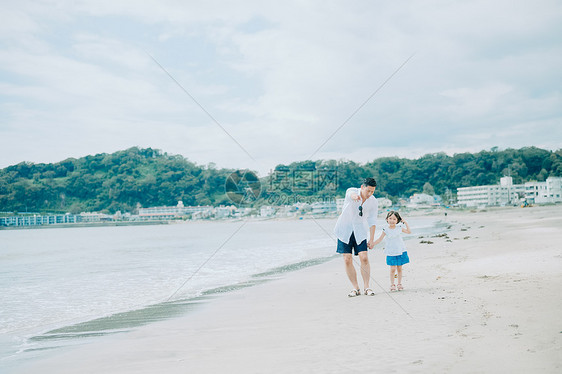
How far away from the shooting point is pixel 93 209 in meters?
118

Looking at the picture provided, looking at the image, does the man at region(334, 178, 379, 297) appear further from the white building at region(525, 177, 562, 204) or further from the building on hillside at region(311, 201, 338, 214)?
the white building at region(525, 177, 562, 204)

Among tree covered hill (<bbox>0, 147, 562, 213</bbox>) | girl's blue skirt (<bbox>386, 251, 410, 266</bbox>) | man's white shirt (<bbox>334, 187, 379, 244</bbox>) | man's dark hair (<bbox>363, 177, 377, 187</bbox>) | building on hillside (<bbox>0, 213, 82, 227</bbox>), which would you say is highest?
tree covered hill (<bbox>0, 147, 562, 213</bbox>)

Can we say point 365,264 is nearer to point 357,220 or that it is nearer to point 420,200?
point 357,220

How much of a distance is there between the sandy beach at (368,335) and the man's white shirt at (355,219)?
0.95 meters

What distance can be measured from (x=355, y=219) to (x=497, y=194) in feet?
399

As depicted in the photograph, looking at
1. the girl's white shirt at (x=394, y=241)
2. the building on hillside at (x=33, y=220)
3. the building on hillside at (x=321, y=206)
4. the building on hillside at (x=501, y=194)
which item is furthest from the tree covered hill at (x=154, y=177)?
the girl's white shirt at (x=394, y=241)

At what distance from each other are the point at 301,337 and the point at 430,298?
218cm

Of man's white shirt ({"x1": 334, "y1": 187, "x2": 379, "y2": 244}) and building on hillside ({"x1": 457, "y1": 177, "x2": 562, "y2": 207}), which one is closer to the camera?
man's white shirt ({"x1": 334, "y1": 187, "x2": 379, "y2": 244})

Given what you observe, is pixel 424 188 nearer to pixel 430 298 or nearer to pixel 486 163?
pixel 486 163

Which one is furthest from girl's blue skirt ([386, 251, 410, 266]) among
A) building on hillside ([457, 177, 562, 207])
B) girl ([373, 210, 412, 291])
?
building on hillside ([457, 177, 562, 207])

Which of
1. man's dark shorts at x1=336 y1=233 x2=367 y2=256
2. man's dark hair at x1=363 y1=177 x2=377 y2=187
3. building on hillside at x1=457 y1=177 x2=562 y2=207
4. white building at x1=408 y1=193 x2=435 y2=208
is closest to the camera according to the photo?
man's dark hair at x1=363 y1=177 x2=377 y2=187

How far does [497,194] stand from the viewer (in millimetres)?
114000

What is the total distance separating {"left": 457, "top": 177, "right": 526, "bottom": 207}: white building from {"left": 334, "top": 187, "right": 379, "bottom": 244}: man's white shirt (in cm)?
11486

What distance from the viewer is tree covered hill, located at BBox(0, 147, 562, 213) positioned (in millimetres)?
93044
